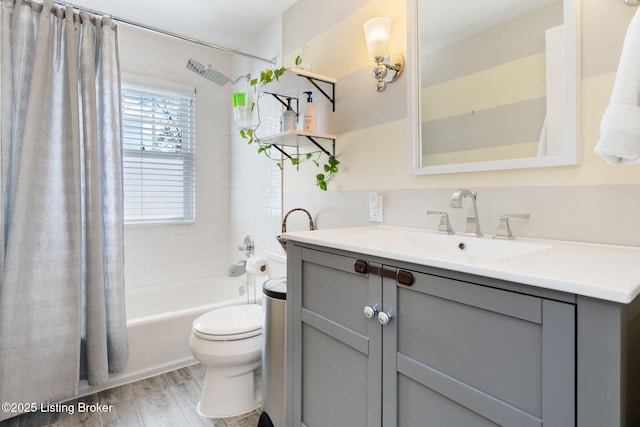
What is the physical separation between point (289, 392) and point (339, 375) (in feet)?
1.11

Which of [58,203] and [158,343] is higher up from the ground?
[58,203]

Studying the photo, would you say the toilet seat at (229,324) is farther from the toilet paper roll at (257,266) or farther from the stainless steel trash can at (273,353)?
the toilet paper roll at (257,266)

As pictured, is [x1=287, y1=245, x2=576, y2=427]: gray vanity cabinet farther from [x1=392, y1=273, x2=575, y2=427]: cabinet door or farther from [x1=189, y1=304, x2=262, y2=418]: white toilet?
[x1=189, y1=304, x2=262, y2=418]: white toilet

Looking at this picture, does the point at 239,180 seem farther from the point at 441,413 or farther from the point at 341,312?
the point at 441,413

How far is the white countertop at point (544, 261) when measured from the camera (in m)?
0.58

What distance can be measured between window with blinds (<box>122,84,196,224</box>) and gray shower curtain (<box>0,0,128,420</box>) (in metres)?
0.93

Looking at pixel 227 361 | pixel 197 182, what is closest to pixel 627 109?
pixel 227 361

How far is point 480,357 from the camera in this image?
0.73 metres

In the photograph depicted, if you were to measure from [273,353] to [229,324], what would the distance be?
340 mm

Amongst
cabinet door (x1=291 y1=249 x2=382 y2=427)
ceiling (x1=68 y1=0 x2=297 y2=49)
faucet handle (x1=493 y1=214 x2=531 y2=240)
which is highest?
ceiling (x1=68 y1=0 x2=297 y2=49)

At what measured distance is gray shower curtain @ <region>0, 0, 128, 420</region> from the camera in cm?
163

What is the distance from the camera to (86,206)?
181 cm

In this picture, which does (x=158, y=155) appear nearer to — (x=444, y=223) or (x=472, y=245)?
(x=444, y=223)

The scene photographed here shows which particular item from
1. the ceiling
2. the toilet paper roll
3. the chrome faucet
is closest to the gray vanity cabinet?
the chrome faucet
